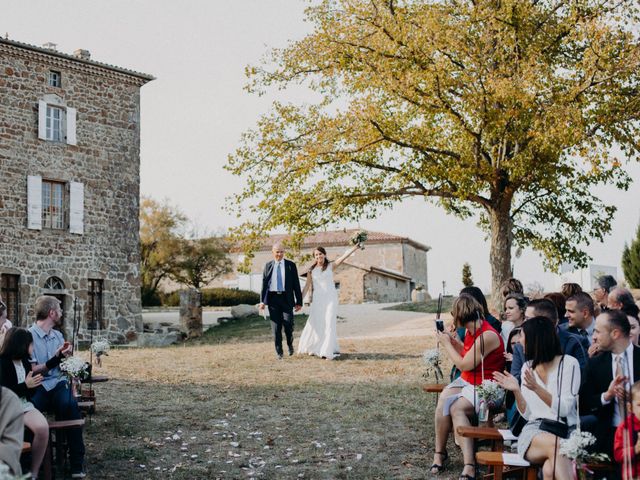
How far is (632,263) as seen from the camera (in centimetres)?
3431

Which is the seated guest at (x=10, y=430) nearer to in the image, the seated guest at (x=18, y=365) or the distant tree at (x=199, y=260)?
the seated guest at (x=18, y=365)

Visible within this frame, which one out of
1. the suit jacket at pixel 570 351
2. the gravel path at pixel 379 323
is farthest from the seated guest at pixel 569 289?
the gravel path at pixel 379 323

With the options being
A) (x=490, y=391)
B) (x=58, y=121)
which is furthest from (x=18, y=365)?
(x=58, y=121)

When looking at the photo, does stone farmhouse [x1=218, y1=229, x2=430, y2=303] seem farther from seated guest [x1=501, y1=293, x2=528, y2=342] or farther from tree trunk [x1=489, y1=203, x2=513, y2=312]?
seated guest [x1=501, y1=293, x2=528, y2=342]

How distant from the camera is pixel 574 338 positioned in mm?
5668

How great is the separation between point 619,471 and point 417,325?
1688 centimetres

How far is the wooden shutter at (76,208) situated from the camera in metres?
22.5

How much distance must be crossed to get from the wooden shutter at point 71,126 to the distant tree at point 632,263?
81.2 ft

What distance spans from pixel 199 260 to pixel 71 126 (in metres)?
17.9

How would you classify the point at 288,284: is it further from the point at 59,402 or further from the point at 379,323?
the point at 379,323

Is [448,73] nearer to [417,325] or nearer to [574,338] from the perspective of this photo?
[417,325]

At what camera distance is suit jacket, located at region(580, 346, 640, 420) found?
517 centimetres

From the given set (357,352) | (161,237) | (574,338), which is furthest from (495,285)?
(161,237)

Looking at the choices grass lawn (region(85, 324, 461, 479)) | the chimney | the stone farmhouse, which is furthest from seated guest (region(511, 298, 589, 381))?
the stone farmhouse
